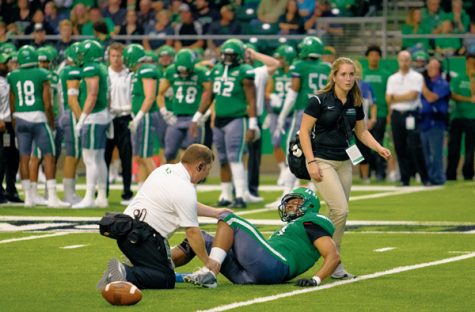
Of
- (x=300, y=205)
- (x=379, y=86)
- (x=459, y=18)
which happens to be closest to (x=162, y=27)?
(x=379, y=86)

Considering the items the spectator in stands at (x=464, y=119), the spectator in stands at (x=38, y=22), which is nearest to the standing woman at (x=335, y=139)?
the spectator in stands at (x=464, y=119)

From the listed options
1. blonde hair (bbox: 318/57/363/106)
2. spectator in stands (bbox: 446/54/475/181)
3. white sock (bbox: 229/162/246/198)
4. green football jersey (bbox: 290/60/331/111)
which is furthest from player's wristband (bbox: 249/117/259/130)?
blonde hair (bbox: 318/57/363/106)

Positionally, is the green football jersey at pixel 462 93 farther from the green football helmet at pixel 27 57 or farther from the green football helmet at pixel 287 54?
the green football helmet at pixel 27 57

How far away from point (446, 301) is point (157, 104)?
1151cm

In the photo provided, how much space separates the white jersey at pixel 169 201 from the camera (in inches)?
409

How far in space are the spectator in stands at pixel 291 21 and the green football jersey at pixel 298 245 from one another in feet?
53.0

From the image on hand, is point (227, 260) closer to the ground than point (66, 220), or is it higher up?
higher up

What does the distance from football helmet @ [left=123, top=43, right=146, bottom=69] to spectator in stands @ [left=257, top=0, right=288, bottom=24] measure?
8179 millimetres

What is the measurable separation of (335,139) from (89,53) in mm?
7757

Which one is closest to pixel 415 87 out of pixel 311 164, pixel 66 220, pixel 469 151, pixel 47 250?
pixel 469 151

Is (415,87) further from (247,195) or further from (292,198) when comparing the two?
(292,198)

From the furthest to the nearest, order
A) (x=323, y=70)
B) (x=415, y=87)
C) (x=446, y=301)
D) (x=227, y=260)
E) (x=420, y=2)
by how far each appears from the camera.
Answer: (x=420, y=2) → (x=415, y=87) → (x=323, y=70) → (x=227, y=260) → (x=446, y=301)

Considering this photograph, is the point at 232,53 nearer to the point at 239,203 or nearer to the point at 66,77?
the point at 239,203

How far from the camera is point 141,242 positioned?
10.5 metres
